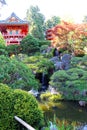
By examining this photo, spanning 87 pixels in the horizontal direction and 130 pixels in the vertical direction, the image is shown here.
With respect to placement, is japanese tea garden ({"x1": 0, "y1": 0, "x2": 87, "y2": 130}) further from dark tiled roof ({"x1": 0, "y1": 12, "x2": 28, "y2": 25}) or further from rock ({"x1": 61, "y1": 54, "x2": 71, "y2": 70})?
dark tiled roof ({"x1": 0, "y1": 12, "x2": 28, "y2": 25})

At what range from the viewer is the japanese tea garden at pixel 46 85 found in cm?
554

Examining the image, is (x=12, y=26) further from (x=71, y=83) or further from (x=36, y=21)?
(x=71, y=83)

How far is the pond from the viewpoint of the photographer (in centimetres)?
1010

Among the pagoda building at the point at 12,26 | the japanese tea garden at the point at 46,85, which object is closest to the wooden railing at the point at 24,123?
the japanese tea garden at the point at 46,85

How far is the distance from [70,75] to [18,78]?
3301 mm

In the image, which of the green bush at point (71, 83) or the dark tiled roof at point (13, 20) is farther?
the dark tiled roof at point (13, 20)

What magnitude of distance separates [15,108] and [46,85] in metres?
13.1

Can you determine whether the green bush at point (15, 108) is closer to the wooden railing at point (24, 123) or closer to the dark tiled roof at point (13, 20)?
the wooden railing at point (24, 123)

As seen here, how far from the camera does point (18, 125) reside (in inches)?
220

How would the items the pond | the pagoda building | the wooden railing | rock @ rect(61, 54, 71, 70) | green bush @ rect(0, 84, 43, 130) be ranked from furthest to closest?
the pagoda building → rock @ rect(61, 54, 71, 70) → the pond → green bush @ rect(0, 84, 43, 130) → the wooden railing

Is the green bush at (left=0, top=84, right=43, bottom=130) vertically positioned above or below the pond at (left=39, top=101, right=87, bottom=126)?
above

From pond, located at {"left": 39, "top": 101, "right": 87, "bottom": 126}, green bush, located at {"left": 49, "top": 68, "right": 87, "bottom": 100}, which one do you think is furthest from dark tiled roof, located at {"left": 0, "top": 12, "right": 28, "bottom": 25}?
pond, located at {"left": 39, "top": 101, "right": 87, "bottom": 126}

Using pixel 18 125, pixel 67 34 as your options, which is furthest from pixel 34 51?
pixel 18 125

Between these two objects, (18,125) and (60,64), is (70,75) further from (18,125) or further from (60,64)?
(18,125)
